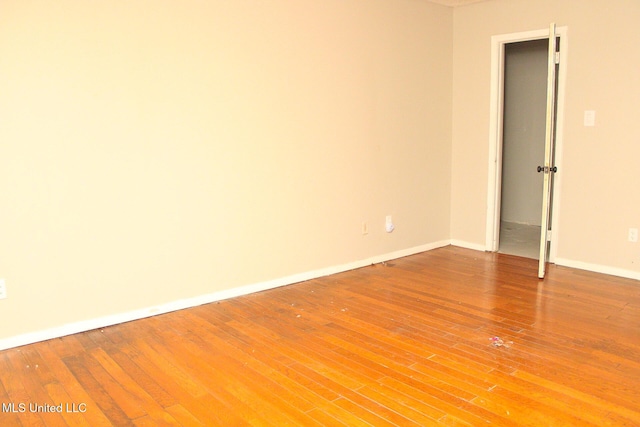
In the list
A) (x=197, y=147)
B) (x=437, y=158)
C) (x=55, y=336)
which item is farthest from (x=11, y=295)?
(x=437, y=158)

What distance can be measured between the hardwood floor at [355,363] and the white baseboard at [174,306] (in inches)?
2.8

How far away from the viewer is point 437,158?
5719 mm

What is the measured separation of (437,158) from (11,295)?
4.12m

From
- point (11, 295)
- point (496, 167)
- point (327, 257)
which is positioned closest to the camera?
point (11, 295)

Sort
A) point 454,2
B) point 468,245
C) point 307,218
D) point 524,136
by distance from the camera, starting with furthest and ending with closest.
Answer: point 524,136, point 468,245, point 454,2, point 307,218

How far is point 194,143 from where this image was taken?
388cm

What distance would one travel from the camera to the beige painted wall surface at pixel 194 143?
10.7 feet

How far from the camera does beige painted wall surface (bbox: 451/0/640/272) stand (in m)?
4.49

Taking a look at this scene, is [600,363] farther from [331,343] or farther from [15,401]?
[15,401]

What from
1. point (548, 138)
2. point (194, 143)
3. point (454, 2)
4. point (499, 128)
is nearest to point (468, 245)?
point (499, 128)

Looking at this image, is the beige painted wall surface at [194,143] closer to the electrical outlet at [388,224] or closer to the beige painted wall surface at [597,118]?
the electrical outlet at [388,224]

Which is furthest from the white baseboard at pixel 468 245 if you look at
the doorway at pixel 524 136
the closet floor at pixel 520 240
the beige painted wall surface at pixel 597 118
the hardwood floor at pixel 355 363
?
the hardwood floor at pixel 355 363

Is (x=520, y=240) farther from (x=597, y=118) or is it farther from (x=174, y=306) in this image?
(x=174, y=306)

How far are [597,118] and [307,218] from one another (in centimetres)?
267
